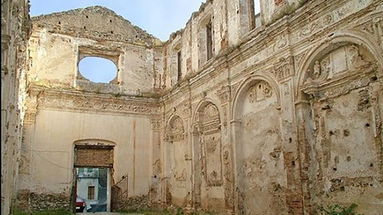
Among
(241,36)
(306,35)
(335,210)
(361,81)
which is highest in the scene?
(241,36)

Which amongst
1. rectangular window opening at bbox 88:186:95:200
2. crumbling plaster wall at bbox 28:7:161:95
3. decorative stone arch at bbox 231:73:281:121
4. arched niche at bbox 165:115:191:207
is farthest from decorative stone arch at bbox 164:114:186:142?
rectangular window opening at bbox 88:186:95:200

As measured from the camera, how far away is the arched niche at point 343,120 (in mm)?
6117

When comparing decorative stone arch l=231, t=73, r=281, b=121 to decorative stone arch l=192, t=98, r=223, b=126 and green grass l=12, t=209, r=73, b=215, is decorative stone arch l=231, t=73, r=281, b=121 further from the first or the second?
green grass l=12, t=209, r=73, b=215

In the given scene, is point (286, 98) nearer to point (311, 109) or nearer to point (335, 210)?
point (311, 109)

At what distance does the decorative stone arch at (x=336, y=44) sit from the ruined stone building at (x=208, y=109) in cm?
Result: 2

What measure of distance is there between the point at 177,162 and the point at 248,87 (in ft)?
16.1

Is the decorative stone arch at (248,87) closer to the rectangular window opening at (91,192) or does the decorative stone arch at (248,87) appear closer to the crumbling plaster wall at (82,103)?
the crumbling plaster wall at (82,103)

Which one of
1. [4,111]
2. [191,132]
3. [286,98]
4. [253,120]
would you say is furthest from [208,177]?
[4,111]

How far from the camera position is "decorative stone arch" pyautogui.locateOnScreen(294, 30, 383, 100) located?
6039 millimetres

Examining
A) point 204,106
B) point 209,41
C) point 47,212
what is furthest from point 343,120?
point 47,212

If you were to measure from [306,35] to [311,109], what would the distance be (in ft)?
5.23

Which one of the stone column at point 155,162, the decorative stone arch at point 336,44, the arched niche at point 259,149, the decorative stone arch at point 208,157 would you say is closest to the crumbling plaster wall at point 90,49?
the stone column at point 155,162

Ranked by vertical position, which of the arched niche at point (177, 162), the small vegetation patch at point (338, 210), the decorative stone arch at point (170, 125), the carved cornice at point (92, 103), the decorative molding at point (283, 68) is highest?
the carved cornice at point (92, 103)

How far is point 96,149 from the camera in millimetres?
13883
